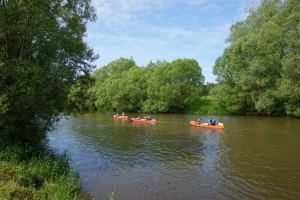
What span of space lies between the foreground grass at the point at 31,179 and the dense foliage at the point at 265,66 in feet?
117

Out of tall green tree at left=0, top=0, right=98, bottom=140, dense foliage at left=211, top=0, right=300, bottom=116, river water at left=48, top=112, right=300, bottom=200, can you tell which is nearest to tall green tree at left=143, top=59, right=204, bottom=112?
dense foliage at left=211, top=0, right=300, bottom=116

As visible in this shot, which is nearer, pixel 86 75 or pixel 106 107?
pixel 86 75

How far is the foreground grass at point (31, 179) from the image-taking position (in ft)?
24.5

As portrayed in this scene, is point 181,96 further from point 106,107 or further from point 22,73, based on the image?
point 22,73

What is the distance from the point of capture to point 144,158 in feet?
49.9

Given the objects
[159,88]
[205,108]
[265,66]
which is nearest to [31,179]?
[265,66]

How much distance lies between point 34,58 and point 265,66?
125 feet

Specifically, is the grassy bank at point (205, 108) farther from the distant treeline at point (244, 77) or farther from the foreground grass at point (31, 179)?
the foreground grass at point (31, 179)

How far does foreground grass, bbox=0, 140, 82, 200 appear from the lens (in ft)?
24.5

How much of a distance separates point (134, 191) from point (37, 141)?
24.6ft

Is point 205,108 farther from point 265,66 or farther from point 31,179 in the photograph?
point 31,179

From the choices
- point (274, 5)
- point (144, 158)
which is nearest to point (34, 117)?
point (144, 158)

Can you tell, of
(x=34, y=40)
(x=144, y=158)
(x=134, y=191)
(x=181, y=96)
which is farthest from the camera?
(x=181, y=96)

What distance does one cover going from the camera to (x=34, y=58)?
42.8 feet
